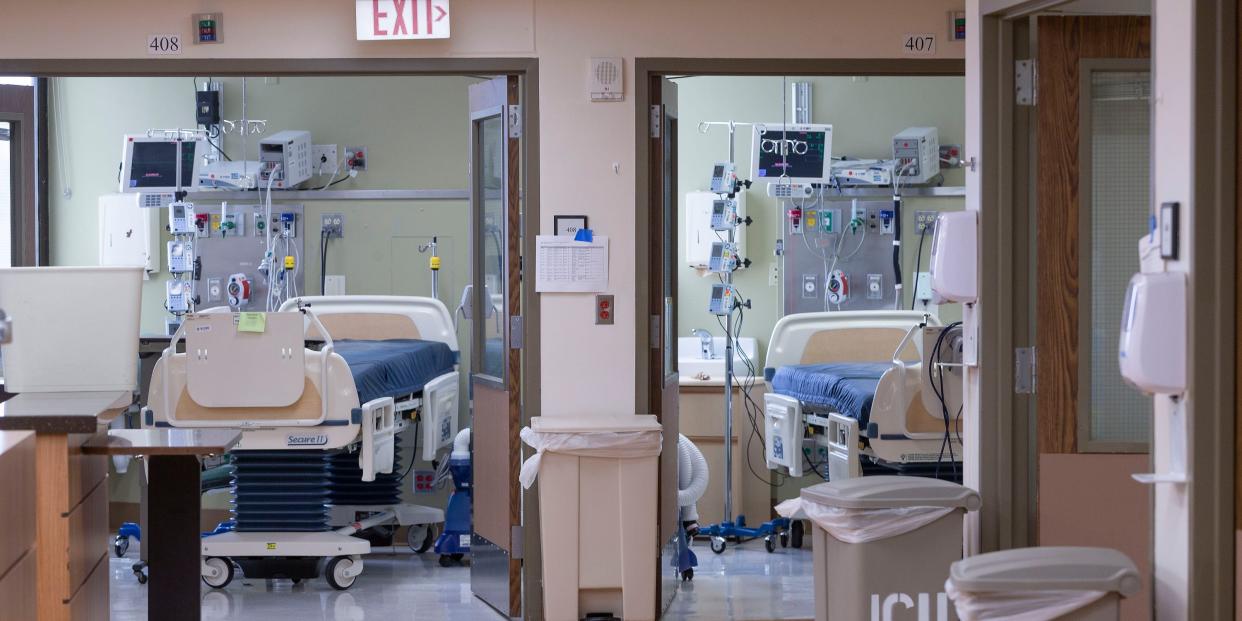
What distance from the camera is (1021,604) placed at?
9.09 ft

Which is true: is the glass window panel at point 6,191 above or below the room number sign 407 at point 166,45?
below

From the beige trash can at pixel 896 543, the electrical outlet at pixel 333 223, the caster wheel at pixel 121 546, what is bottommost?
the caster wheel at pixel 121 546

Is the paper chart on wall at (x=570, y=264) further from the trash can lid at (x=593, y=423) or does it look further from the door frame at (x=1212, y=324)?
the door frame at (x=1212, y=324)

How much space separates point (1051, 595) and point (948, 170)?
4913 millimetres

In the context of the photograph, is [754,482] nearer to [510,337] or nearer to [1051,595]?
[510,337]

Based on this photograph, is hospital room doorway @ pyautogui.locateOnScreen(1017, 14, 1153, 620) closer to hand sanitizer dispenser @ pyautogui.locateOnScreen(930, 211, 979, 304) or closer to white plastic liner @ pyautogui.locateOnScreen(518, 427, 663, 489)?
hand sanitizer dispenser @ pyautogui.locateOnScreen(930, 211, 979, 304)

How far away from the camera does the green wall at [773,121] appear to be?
735cm

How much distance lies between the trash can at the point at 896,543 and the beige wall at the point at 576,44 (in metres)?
1.56

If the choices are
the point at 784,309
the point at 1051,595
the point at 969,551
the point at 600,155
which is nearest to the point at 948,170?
the point at 784,309

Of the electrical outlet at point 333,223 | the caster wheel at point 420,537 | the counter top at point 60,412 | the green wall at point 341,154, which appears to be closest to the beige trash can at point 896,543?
the counter top at point 60,412

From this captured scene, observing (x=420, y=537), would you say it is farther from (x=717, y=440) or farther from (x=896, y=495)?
(x=896, y=495)

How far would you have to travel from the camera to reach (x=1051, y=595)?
275 cm

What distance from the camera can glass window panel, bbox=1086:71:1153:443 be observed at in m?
3.85

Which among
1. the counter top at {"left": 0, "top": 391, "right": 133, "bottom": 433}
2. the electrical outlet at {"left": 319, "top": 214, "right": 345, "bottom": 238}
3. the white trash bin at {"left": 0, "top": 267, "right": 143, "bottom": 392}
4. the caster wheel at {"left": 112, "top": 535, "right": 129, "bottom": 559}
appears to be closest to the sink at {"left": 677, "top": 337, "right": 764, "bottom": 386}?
the electrical outlet at {"left": 319, "top": 214, "right": 345, "bottom": 238}
